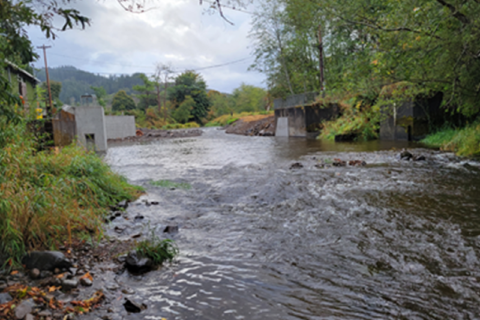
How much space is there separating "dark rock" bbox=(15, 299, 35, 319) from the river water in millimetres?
604

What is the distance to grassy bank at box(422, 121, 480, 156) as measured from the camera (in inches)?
349

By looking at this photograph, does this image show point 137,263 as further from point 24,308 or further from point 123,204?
point 123,204

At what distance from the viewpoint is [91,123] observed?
1723 centimetres

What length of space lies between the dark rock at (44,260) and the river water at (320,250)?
552 mm

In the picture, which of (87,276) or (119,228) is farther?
(119,228)

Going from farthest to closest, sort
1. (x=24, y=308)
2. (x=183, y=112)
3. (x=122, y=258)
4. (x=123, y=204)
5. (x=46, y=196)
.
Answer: (x=183, y=112), (x=123, y=204), (x=46, y=196), (x=122, y=258), (x=24, y=308)

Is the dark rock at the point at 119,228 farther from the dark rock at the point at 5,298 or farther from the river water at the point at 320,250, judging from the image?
the dark rock at the point at 5,298

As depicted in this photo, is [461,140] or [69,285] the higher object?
[461,140]

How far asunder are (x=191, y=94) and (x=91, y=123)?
140 ft

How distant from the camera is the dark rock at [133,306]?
2446 millimetres

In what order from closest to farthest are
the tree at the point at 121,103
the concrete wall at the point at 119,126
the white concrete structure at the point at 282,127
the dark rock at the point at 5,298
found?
1. the dark rock at the point at 5,298
2. the white concrete structure at the point at 282,127
3. the concrete wall at the point at 119,126
4. the tree at the point at 121,103

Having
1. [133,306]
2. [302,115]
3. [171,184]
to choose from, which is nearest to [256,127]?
[302,115]

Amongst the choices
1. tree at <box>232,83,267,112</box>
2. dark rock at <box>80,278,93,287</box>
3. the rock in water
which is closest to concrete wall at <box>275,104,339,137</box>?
the rock in water

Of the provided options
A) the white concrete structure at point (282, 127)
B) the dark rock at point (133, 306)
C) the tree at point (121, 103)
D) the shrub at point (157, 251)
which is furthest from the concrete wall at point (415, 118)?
the tree at point (121, 103)
